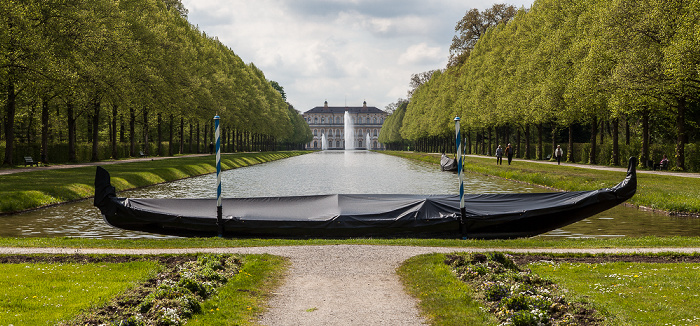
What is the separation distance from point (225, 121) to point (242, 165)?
1382 centimetres

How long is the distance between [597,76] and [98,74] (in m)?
30.6

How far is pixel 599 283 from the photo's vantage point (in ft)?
27.6

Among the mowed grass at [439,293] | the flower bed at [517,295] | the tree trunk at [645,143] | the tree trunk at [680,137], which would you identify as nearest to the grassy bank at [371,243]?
the mowed grass at [439,293]

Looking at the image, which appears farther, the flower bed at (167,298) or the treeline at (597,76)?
the treeline at (597,76)

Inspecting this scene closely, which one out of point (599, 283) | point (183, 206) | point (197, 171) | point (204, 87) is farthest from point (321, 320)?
point (204, 87)

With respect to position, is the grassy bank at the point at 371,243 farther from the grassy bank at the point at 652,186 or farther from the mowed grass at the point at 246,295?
the grassy bank at the point at 652,186

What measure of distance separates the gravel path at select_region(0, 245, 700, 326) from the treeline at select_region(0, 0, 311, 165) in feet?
63.5

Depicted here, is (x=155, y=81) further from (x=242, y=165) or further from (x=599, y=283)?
(x=599, y=283)

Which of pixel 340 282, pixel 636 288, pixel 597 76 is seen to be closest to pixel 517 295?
pixel 636 288

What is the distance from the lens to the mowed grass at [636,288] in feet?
22.3

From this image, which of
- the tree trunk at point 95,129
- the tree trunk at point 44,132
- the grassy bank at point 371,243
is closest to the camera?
the grassy bank at point 371,243

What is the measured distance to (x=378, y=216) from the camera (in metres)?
15.2

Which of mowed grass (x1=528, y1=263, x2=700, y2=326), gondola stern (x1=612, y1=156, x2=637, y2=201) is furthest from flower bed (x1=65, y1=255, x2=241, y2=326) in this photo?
gondola stern (x1=612, y1=156, x2=637, y2=201)

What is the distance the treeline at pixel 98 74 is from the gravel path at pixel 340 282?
19349mm
